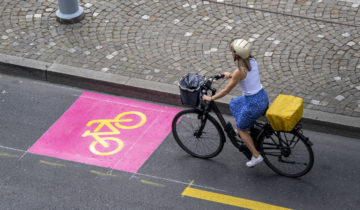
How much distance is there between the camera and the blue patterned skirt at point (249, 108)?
6.21m

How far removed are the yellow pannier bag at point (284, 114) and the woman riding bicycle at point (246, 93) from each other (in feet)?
0.68

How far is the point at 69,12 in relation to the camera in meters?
9.73

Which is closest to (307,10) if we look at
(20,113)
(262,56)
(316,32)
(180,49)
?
(316,32)

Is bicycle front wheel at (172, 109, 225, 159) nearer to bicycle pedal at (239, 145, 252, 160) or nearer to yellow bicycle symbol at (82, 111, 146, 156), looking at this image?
bicycle pedal at (239, 145, 252, 160)

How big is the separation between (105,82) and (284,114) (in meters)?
3.38

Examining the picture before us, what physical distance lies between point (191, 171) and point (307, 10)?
171 inches

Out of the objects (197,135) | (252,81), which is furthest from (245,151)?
(252,81)

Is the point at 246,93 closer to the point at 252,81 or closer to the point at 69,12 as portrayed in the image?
the point at 252,81

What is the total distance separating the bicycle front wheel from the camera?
22.7ft

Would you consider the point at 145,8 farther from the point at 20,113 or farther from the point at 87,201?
the point at 87,201

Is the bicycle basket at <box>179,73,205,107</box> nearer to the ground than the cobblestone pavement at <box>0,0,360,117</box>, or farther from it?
farther from it

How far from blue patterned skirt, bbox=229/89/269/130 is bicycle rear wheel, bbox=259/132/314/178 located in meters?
0.30

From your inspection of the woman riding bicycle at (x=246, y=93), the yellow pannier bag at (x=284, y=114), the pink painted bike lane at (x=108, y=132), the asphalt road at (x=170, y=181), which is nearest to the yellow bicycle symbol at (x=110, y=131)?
the pink painted bike lane at (x=108, y=132)

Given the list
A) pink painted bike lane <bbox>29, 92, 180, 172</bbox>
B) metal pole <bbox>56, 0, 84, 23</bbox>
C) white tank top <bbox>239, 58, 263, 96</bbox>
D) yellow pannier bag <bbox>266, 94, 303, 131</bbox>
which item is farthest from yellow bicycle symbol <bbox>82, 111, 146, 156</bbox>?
metal pole <bbox>56, 0, 84, 23</bbox>
